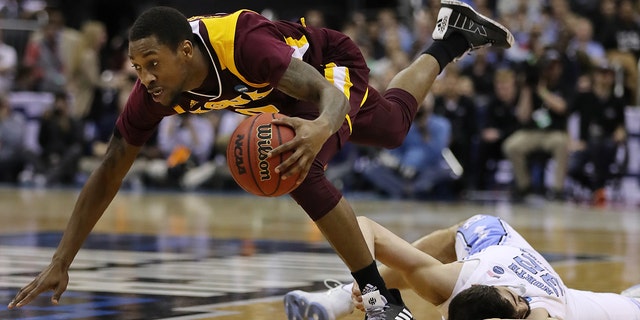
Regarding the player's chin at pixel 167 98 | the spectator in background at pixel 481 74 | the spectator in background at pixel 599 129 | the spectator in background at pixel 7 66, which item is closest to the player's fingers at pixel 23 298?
the player's chin at pixel 167 98

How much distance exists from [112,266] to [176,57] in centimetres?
336

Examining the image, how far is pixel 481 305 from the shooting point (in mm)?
4480

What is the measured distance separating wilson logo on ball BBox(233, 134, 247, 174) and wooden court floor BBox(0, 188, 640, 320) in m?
1.14

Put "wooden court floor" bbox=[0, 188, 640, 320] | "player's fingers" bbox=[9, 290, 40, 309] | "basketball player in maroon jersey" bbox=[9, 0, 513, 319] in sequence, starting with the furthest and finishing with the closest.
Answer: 1. "wooden court floor" bbox=[0, 188, 640, 320]
2. "player's fingers" bbox=[9, 290, 40, 309]
3. "basketball player in maroon jersey" bbox=[9, 0, 513, 319]

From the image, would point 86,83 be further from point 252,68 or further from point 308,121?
point 308,121

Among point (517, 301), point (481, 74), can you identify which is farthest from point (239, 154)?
point (481, 74)

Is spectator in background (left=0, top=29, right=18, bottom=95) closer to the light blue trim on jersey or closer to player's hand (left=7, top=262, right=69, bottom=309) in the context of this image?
player's hand (left=7, top=262, right=69, bottom=309)

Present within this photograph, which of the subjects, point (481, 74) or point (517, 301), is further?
point (481, 74)

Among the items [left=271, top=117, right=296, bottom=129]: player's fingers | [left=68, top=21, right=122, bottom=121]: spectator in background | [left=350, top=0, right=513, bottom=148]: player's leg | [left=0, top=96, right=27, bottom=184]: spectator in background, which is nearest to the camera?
[left=271, top=117, right=296, bottom=129]: player's fingers

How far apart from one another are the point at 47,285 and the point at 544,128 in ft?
34.9

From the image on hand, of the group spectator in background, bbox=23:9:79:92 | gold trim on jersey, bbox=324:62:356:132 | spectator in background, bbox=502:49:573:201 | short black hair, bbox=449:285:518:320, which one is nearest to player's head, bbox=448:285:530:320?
short black hair, bbox=449:285:518:320

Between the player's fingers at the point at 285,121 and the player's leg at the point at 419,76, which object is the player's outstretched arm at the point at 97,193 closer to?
the player's leg at the point at 419,76

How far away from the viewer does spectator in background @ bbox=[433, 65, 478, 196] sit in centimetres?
1571

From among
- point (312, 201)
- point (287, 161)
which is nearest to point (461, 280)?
point (312, 201)
